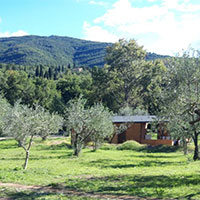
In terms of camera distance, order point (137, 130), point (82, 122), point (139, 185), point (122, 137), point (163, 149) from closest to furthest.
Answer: point (139, 185) → point (82, 122) → point (163, 149) → point (137, 130) → point (122, 137)

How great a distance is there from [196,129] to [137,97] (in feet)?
150

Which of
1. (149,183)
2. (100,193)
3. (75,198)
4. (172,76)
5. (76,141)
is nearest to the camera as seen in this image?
(75,198)

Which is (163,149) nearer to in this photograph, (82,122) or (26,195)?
(82,122)

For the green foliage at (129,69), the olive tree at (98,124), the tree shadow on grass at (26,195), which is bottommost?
the tree shadow on grass at (26,195)

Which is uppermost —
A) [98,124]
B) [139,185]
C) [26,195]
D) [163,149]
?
[98,124]

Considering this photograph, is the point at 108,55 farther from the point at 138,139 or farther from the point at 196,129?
the point at 196,129

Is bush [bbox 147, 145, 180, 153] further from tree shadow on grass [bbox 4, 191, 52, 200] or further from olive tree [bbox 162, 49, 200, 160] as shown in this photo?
tree shadow on grass [bbox 4, 191, 52, 200]

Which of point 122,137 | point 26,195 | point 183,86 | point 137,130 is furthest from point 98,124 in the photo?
point 122,137

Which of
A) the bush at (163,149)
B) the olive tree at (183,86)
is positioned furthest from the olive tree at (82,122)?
the olive tree at (183,86)

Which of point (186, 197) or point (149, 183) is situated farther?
point (149, 183)

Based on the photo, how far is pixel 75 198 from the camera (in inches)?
410

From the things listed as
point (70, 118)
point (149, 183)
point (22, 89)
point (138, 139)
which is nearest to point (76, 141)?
point (70, 118)

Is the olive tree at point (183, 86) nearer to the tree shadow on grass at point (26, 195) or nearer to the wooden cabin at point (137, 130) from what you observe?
the tree shadow on grass at point (26, 195)

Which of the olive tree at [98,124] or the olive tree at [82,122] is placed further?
the olive tree at [98,124]
